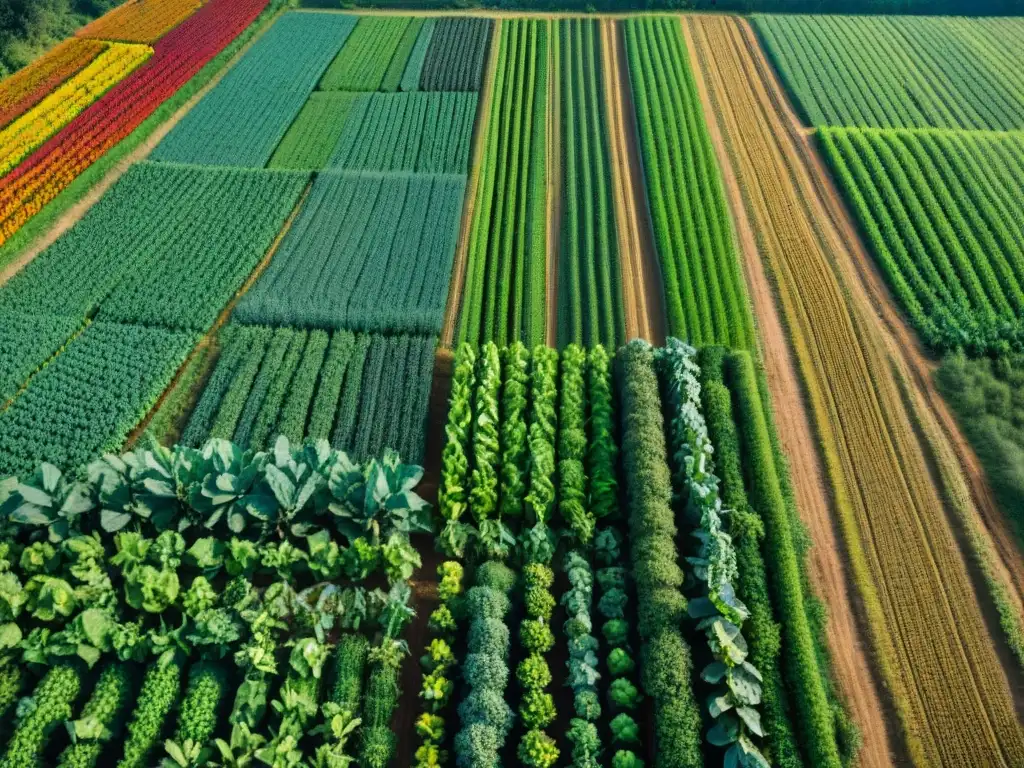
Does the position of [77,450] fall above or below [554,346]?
below

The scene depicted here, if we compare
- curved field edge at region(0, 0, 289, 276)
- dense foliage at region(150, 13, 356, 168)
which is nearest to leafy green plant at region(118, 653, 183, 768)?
curved field edge at region(0, 0, 289, 276)

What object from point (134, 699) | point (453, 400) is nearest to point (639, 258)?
point (453, 400)

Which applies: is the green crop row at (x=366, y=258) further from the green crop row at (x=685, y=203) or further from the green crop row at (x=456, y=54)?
the green crop row at (x=456, y=54)

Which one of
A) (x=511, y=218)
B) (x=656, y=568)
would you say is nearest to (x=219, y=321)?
(x=511, y=218)

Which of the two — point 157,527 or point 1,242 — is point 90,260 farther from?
point 157,527

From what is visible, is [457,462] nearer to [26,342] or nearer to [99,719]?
[99,719]

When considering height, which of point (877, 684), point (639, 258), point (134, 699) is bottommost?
point (134, 699)
